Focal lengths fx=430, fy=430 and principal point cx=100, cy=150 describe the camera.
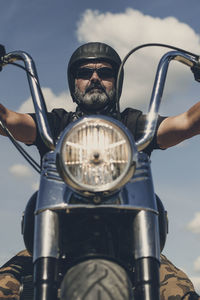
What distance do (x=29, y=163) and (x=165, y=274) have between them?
4.27ft

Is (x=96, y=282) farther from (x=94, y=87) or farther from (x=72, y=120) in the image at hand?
(x=94, y=87)

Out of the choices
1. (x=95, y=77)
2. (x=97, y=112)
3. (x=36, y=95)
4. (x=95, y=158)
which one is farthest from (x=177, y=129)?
(x=95, y=158)

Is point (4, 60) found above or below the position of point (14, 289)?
above

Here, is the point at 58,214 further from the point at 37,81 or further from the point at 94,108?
the point at 94,108

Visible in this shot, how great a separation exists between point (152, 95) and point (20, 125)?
54.3 inches

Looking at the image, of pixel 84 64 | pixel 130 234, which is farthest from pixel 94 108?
pixel 130 234

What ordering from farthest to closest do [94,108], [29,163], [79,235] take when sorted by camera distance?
[94,108] < [29,163] < [79,235]

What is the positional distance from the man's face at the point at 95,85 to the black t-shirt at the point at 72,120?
0.67ft

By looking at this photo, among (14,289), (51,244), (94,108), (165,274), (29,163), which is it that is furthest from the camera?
(94,108)

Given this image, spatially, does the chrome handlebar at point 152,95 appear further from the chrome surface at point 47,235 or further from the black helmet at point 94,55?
the black helmet at point 94,55

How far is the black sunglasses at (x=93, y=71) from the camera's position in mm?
3708

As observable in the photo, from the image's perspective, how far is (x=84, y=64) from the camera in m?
3.78

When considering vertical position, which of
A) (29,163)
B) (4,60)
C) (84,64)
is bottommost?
(29,163)

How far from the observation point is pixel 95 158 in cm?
194
